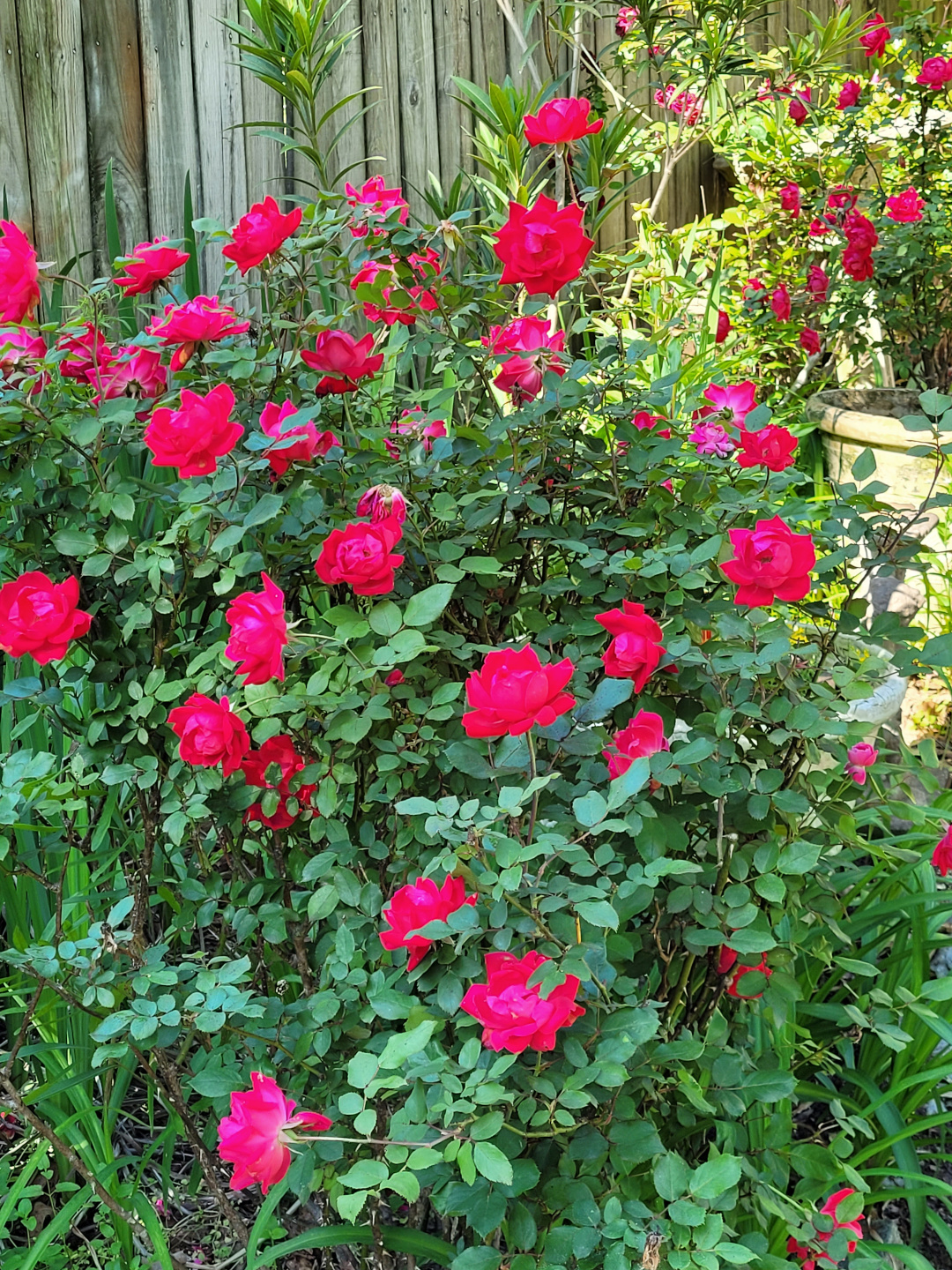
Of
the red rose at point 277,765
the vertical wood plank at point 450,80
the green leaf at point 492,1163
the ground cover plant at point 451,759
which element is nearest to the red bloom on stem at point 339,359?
the ground cover plant at point 451,759

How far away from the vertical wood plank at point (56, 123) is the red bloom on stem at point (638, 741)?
63.7 inches

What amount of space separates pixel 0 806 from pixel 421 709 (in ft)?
1.43

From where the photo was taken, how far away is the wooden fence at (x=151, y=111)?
6.58 feet

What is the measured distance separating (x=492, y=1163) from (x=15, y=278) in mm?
883

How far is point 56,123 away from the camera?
203 cm

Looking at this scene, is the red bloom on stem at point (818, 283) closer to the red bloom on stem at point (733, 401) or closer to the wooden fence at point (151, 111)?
the wooden fence at point (151, 111)

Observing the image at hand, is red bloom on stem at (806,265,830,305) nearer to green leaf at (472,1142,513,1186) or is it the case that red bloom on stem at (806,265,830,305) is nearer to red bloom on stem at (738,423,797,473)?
red bloom on stem at (738,423,797,473)

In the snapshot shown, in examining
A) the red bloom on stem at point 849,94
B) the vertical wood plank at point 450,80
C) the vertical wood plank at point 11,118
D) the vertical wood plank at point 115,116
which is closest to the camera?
the vertical wood plank at point 11,118

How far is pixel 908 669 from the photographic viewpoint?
1020 millimetres

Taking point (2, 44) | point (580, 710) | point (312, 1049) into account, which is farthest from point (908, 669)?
point (2, 44)

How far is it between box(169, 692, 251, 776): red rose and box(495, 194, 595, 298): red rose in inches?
18.0

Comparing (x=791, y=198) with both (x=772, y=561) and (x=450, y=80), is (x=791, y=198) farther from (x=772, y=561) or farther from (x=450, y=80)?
(x=772, y=561)

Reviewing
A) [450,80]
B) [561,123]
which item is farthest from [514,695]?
[450,80]

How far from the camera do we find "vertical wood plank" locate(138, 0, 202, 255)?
218cm
